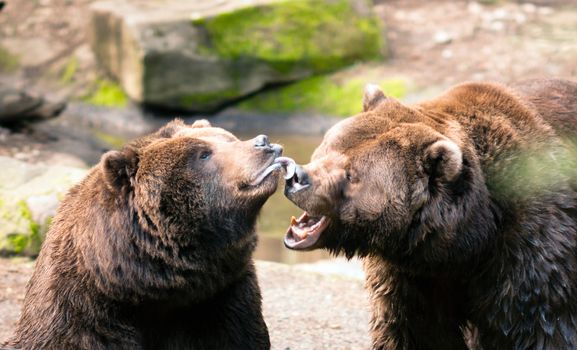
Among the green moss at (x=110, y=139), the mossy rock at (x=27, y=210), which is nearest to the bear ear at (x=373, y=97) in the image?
the mossy rock at (x=27, y=210)

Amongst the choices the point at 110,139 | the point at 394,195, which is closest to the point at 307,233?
the point at 394,195

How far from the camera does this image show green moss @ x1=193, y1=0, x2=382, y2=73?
1834 centimetres

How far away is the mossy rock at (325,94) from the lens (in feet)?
58.8

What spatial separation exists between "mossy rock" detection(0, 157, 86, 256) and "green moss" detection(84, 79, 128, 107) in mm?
8596

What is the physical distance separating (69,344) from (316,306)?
346cm

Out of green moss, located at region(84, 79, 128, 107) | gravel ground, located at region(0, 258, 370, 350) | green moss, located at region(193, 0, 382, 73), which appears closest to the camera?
gravel ground, located at region(0, 258, 370, 350)

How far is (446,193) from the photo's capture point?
6.12 metres

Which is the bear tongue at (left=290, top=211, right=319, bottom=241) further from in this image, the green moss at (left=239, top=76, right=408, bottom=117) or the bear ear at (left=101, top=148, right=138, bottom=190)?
the green moss at (left=239, top=76, right=408, bottom=117)

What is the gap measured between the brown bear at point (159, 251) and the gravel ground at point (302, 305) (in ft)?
6.18

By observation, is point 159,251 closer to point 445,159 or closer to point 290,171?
point 290,171

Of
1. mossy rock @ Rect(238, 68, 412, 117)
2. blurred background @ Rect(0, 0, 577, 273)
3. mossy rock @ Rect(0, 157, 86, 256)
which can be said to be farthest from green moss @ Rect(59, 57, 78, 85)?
mossy rock @ Rect(0, 157, 86, 256)

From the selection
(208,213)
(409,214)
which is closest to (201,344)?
(208,213)

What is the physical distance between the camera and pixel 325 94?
60.2 feet

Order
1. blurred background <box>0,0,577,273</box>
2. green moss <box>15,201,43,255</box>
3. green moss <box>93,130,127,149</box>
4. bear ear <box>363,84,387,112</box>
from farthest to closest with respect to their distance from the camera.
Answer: blurred background <box>0,0,577,273</box>, green moss <box>93,130,127,149</box>, green moss <box>15,201,43,255</box>, bear ear <box>363,84,387,112</box>
